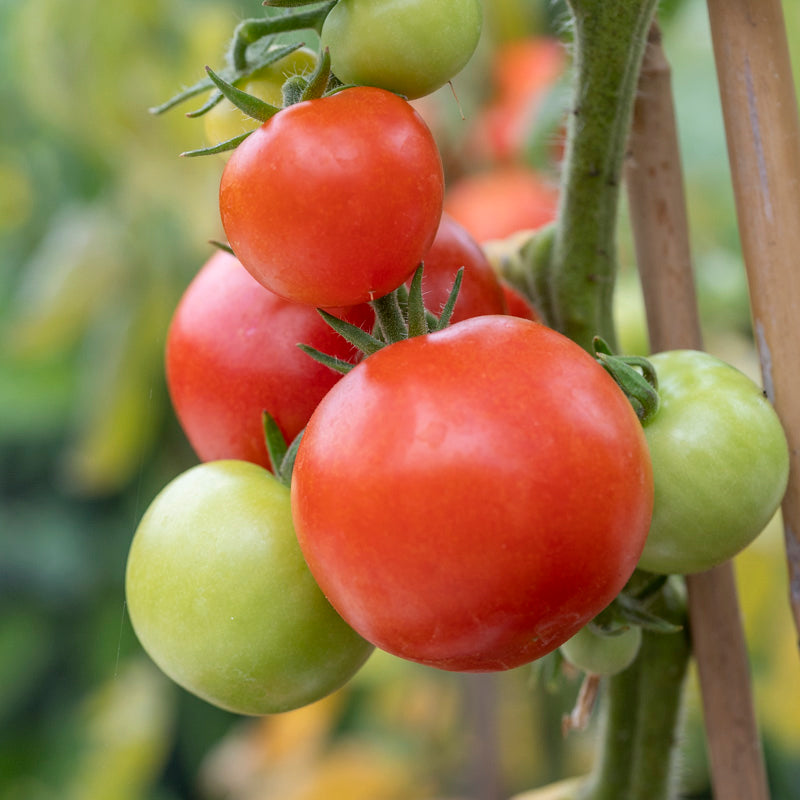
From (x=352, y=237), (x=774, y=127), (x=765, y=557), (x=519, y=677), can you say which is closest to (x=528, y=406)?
(x=352, y=237)

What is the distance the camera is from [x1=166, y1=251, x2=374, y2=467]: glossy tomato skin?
370 millimetres

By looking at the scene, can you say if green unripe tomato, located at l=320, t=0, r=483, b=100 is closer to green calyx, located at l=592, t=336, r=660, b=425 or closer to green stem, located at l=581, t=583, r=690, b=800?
green calyx, located at l=592, t=336, r=660, b=425

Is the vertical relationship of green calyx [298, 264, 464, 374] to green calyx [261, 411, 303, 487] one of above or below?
above

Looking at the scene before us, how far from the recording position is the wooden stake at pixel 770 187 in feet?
1.20

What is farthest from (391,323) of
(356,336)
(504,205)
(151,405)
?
(151,405)

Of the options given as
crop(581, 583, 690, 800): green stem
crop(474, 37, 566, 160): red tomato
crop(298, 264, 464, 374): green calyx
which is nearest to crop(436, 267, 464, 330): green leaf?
crop(298, 264, 464, 374): green calyx

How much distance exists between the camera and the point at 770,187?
14.5 inches

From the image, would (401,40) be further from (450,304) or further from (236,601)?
(236,601)

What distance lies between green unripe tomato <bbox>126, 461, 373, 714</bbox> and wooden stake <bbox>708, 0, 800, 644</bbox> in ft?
0.61

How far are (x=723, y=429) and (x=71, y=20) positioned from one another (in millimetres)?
800

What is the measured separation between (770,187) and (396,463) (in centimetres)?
20

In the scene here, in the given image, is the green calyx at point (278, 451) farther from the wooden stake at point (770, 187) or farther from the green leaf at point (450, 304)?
the wooden stake at point (770, 187)

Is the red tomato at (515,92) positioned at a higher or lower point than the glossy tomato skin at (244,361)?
lower

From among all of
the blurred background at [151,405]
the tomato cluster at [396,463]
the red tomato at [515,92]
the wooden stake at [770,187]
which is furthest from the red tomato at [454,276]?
the red tomato at [515,92]
